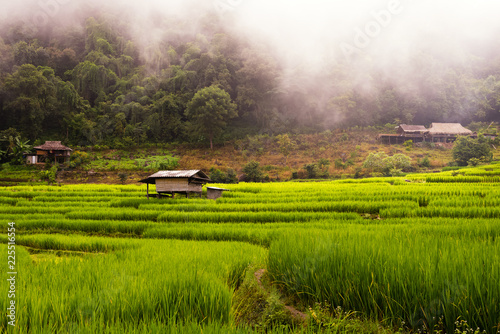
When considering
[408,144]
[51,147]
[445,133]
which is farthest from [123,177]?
[445,133]

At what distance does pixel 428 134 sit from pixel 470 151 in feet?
44.3

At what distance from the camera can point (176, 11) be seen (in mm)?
95250

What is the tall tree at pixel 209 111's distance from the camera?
144 feet

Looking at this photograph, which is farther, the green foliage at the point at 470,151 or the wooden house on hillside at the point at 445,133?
the wooden house on hillside at the point at 445,133

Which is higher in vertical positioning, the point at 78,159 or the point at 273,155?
the point at 273,155

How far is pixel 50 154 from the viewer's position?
115 ft

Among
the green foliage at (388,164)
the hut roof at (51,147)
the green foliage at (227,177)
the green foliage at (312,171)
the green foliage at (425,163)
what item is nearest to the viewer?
the green foliage at (227,177)

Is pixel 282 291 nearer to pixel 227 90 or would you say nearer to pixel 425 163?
pixel 425 163

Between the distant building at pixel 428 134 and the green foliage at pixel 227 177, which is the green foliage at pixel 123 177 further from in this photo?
the distant building at pixel 428 134

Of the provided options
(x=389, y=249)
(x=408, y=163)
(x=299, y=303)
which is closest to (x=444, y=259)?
(x=389, y=249)

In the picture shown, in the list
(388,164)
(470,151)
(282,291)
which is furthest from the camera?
(470,151)

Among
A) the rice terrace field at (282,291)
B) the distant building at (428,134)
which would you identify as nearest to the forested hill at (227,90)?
the distant building at (428,134)

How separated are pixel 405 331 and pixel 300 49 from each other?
→ 249ft

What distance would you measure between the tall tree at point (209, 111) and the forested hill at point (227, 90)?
1451 mm
